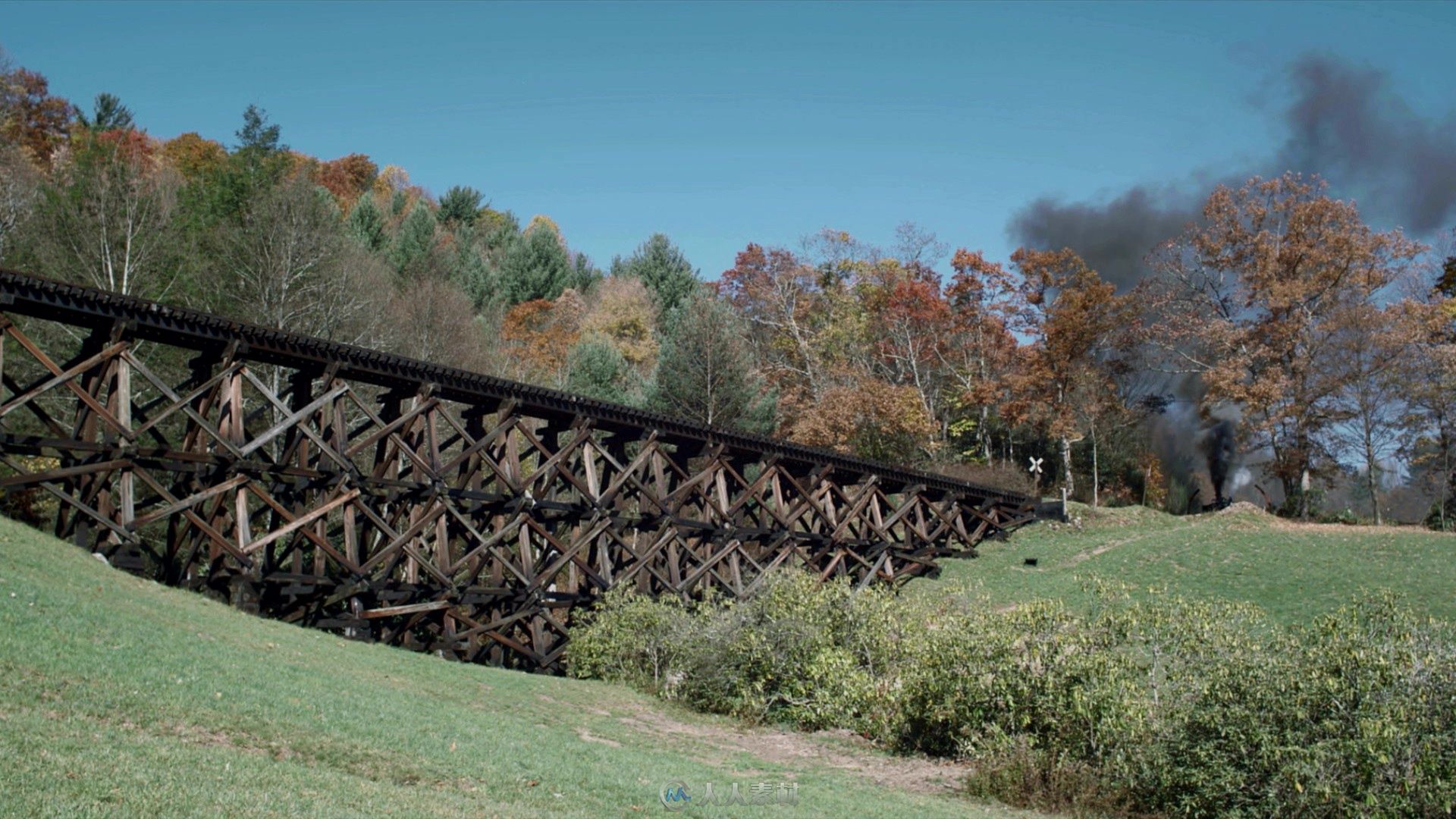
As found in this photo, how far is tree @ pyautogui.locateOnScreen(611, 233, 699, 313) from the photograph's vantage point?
2429 inches

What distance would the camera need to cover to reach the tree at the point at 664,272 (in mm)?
61688

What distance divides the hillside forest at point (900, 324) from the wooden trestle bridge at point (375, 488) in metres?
Result: 4.53

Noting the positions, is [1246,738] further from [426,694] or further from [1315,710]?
[426,694]

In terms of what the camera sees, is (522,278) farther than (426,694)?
Yes

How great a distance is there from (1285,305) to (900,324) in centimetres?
1451

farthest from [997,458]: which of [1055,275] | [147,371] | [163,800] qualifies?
[163,800]

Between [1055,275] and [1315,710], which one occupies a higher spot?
[1055,275]

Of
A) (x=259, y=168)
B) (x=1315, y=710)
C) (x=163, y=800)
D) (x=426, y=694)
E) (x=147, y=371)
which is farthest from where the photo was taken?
(x=259, y=168)

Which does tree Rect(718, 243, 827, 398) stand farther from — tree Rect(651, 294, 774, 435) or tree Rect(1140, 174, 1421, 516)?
tree Rect(1140, 174, 1421, 516)

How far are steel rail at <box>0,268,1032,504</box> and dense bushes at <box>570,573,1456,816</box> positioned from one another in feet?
21.0

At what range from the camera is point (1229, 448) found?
4831 cm

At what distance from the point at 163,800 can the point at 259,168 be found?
37.4m

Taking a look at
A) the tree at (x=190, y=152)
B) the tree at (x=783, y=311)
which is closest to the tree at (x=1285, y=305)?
the tree at (x=783, y=311)

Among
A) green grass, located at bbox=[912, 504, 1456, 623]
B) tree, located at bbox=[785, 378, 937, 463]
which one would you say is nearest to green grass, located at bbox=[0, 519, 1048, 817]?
green grass, located at bbox=[912, 504, 1456, 623]
